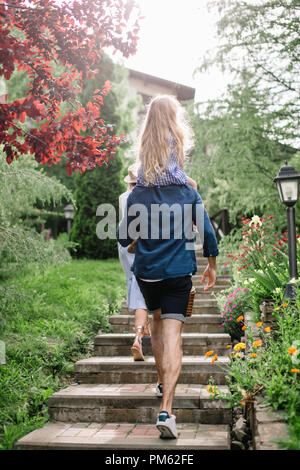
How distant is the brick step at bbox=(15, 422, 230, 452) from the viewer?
2.82 m

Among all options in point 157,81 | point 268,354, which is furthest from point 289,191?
point 157,81

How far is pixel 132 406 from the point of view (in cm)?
354

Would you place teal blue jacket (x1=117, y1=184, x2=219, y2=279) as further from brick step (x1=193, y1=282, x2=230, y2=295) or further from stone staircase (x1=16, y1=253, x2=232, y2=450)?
brick step (x1=193, y1=282, x2=230, y2=295)

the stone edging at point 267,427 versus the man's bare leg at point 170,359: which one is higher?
the man's bare leg at point 170,359

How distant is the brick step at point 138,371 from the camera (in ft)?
12.9

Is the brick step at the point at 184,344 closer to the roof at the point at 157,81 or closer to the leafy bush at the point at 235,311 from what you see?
the leafy bush at the point at 235,311

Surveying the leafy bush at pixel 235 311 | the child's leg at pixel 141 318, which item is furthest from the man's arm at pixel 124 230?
the leafy bush at pixel 235 311

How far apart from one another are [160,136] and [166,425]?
5.72 ft

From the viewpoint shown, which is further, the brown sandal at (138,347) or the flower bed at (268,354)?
the brown sandal at (138,347)

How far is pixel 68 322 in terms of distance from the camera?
17.6 feet

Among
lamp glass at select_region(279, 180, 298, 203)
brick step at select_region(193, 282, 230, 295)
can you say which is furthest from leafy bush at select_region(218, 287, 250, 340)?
brick step at select_region(193, 282, 230, 295)

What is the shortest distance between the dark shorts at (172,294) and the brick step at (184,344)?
191 cm

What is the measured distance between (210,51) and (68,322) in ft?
16.5
